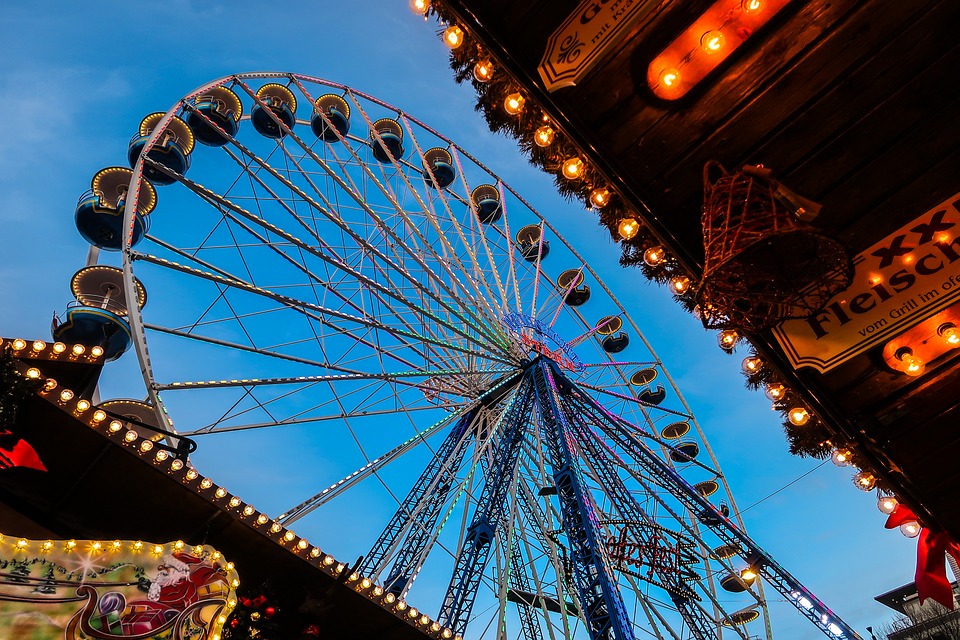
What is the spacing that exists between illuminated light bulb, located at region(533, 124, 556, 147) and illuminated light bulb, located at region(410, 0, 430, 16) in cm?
90

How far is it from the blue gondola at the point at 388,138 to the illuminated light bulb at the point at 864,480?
17007 mm

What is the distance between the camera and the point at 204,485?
218 inches

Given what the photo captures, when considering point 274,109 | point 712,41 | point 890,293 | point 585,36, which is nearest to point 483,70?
point 585,36

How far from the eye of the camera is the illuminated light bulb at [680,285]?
424cm

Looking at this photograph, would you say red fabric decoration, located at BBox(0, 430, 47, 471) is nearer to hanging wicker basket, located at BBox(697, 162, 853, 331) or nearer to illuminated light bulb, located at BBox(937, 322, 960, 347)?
hanging wicker basket, located at BBox(697, 162, 853, 331)

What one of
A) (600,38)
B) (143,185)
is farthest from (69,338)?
(600,38)

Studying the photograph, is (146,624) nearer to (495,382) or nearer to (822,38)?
(822,38)

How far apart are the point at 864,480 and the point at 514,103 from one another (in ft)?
12.6

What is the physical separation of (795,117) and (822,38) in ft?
1.22

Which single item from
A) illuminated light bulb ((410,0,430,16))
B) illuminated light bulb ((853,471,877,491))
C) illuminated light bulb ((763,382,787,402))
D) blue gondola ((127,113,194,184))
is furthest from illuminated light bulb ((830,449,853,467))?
blue gondola ((127,113,194,184))

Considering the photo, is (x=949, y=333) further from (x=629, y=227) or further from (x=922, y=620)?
(x=922, y=620)

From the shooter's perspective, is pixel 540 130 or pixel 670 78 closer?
pixel 670 78

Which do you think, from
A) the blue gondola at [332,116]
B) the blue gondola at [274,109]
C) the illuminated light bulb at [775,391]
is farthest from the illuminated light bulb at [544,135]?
the blue gondola at [332,116]

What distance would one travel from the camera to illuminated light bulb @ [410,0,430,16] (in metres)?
3.60
